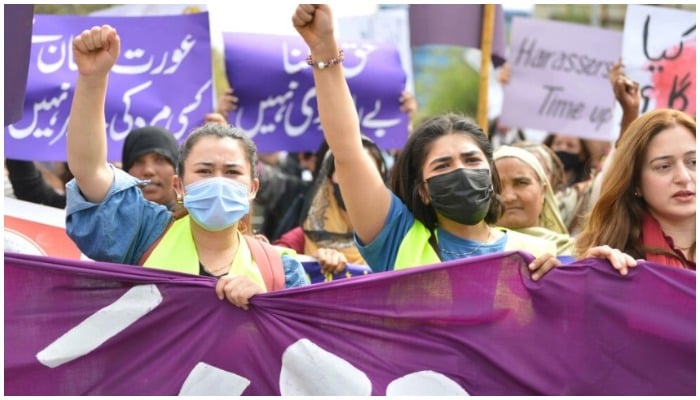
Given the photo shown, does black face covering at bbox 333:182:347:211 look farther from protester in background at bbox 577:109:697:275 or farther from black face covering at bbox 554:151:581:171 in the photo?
black face covering at bbox 554:151:581:171

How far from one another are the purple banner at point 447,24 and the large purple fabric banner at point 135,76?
1.41 m

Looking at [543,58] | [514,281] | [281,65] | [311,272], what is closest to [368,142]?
[311,272]

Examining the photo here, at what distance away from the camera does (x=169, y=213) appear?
3.50 metres

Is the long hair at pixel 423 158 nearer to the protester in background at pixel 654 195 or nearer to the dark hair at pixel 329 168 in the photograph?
the protester in background at pixel 654 195

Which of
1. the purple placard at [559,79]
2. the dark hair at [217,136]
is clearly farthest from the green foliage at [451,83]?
the dark hair at [217,136]

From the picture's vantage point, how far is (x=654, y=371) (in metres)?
3.06

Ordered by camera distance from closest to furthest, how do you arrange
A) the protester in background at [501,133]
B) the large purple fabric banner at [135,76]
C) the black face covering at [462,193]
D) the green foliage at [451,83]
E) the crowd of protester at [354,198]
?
the crowd of protester at [354,198]
the black face covering at [462,193]
the large purple fabric banner at [135,76]
the protester in background at [501,133]
the green foliage at [451,83]

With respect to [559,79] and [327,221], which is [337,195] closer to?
[327,221]

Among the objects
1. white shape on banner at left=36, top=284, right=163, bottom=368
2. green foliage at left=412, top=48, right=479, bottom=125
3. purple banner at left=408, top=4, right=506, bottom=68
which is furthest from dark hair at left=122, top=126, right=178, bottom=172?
green foliage at left=412, top=48, right=479, bottom=125

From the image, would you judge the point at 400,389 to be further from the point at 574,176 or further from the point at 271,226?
the point at 574,176

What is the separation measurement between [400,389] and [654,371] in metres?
0.71

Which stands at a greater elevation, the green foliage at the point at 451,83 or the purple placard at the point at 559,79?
the purple placard at the point at 559,79

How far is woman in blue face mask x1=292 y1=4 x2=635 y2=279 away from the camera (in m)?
3.20

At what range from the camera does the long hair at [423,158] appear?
3568mm
